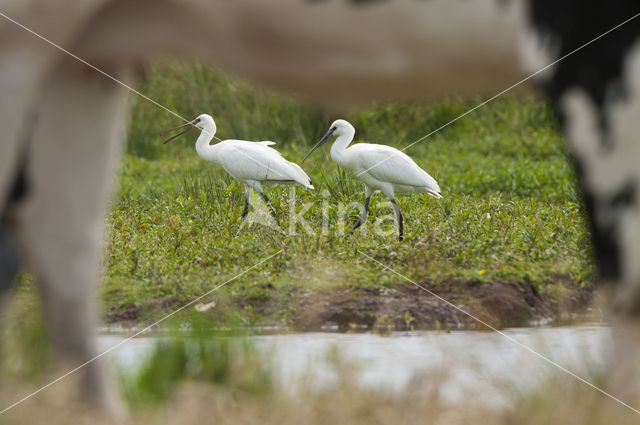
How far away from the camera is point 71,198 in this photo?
80.1 inches

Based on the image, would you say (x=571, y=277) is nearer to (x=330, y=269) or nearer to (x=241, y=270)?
(x=330, y=269)

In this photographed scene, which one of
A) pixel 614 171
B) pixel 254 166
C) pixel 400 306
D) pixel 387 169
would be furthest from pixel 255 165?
pixel 614 171

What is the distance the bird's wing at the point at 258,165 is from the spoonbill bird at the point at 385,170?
13.9 inches

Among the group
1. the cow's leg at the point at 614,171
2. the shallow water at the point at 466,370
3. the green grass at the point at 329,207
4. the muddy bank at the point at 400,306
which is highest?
the green grass at the point at 329,207

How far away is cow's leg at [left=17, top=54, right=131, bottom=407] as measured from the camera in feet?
6.52

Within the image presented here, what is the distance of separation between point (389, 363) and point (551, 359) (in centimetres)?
130

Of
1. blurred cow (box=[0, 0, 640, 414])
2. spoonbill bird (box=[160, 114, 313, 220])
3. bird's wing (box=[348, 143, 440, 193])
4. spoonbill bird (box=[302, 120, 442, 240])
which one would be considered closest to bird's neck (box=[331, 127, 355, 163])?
spoonbill bird (box=[302, 120, 442, 240])

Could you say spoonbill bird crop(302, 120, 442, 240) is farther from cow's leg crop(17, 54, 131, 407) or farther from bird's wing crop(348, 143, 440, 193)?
cow's leg crop(17, 54, 131, 407)

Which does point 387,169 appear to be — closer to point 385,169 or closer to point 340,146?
point 385,169

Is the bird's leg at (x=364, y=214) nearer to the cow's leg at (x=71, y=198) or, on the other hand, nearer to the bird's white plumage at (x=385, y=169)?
the bird's white plumage at (x=385, y=169)

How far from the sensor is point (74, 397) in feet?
6.83

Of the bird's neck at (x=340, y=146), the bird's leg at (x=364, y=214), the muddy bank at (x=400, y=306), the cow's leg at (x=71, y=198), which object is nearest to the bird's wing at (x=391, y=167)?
the bird's neck at (x=340, y=146)

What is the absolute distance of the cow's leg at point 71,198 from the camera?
199 centimetres

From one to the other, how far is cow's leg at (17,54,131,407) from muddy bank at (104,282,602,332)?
9.30ft
